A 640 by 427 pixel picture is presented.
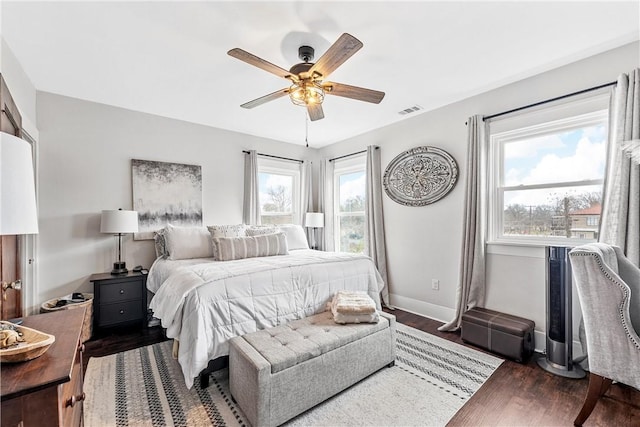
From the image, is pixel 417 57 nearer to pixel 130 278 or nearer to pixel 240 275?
pixel 240 275

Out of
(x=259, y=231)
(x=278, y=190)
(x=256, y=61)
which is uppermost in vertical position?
(x=256, y=61)

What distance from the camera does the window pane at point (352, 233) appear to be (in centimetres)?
461

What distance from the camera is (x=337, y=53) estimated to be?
1.76 meters

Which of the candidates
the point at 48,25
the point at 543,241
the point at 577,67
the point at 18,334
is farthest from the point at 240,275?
the point at 577,67

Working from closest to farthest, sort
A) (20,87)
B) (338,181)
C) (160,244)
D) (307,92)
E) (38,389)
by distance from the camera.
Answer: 1. (38,389)
2. (307,92)
3. (20,87)
4. (160,244)
5. (338,181)

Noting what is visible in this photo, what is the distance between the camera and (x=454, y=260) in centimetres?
328

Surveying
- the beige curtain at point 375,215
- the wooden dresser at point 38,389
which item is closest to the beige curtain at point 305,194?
the beige curtain at point 375,215

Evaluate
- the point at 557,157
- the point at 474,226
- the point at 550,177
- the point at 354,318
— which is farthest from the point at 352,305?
the point at 557,157

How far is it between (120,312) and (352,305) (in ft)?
8.37

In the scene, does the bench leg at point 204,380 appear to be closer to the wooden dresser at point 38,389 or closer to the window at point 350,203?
the wooden dresser at point 38,389

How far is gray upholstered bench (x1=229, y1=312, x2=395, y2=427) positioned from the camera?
5.37 ft

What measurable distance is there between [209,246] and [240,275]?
4.56ft

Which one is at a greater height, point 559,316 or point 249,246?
point 249,246

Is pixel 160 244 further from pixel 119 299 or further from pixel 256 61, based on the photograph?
pixel 256 61
